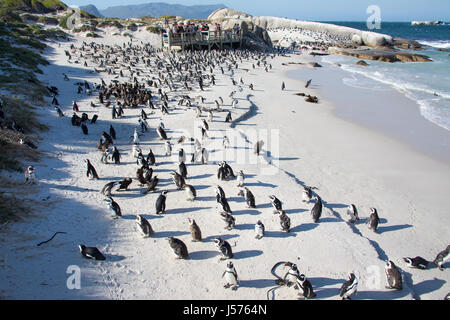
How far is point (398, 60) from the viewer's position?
44250 mm

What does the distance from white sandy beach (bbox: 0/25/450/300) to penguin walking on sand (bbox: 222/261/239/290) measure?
118mm

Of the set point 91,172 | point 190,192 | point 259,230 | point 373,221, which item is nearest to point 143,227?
point 190,192

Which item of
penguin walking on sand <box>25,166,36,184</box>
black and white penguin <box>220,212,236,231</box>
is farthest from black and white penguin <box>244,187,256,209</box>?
penguin walking on sand <box>25,166,36,184</box>

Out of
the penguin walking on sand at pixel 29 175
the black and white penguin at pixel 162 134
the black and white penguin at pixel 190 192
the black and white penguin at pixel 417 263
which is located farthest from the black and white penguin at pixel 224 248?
the black and white penguin at pixel 162 134

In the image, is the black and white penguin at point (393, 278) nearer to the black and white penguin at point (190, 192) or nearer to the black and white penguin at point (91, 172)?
the black and white penguin at point (190, 192)

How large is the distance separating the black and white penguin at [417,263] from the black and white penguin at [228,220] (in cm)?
403

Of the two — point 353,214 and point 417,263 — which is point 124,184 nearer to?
point 353,214

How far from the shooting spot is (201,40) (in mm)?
41750

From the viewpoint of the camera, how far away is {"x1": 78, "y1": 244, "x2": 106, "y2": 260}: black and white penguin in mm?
6070

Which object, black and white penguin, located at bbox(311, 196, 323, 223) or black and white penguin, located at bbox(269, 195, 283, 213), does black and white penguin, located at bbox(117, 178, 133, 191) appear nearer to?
black and white penguin, located at bbox(269, 195, 283, 213)

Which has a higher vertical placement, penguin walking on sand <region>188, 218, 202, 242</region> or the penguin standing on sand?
the penguin standing on sand

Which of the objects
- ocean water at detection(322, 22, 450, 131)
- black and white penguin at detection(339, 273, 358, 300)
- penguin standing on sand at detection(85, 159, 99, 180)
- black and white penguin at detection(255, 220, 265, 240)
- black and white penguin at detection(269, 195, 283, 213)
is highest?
ocean water at detection(322, 22, 450, 131)
